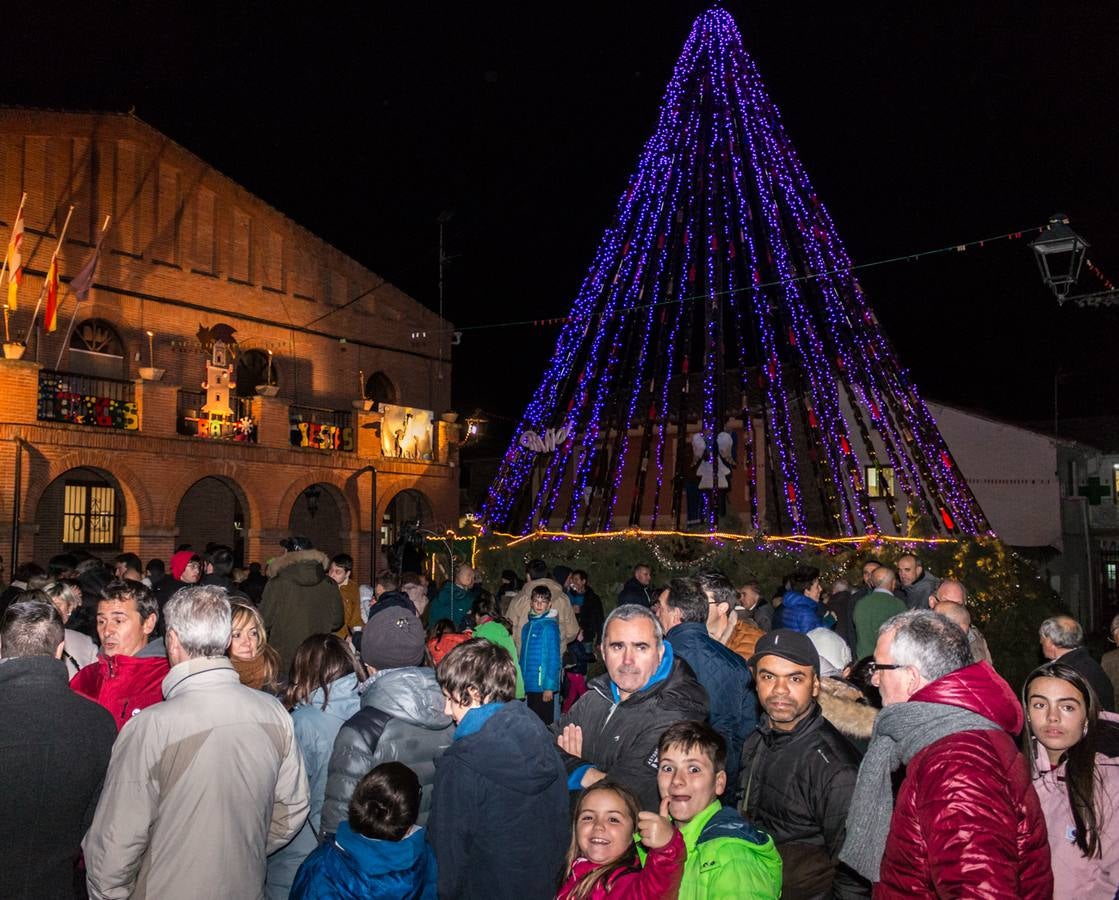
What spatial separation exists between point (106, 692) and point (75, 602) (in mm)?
2191

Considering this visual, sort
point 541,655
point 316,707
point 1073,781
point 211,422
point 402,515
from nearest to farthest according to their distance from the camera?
1. point 1073,781
2. point 316,707
3. point 541,655
4. point 211,422
5. point 402,515

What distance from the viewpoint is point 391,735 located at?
4.06 metres

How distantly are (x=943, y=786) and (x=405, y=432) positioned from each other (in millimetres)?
24181

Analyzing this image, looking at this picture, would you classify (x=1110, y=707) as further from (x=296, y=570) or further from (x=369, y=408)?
(x=369, y=408)

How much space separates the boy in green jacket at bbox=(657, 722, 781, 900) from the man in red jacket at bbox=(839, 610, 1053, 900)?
0.93 feet

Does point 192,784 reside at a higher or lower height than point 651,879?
higher

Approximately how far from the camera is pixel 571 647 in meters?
12.3

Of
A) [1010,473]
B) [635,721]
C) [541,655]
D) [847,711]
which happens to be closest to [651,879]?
[635,721]

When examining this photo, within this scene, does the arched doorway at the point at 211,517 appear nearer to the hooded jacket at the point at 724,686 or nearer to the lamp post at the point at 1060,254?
the lamp post at the point at 1060,254

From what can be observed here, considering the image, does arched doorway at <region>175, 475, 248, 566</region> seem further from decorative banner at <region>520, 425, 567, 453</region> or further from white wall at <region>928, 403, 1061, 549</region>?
white wall at <region>928, 403, 1061, 549</region>

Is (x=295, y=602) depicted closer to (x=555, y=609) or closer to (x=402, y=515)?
(x=555, y=609)

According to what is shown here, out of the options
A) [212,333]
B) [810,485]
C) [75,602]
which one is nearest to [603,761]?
[75,602]

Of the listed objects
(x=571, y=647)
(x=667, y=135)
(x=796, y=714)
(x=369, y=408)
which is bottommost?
(x=571, y=647)

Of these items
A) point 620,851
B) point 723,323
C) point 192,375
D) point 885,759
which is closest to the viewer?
point 885,759
